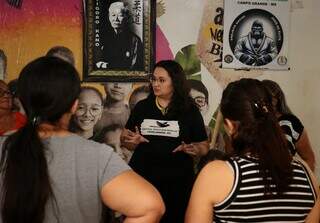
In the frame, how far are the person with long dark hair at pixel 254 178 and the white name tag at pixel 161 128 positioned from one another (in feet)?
4.50

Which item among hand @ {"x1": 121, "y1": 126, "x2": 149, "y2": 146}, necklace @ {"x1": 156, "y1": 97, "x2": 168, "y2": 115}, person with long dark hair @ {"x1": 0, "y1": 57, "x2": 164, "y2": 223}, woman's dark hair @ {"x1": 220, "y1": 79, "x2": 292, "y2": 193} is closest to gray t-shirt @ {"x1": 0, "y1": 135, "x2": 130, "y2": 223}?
person with long dark hair @ {"x1": 0, "y1": 57, "x2": 164, "y2": 223}

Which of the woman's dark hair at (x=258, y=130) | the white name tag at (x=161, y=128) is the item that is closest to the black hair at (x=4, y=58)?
the white name tag at (x=161, y=128)

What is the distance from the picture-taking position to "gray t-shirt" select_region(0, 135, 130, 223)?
3.61ft

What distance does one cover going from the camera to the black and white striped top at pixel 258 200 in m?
1.24

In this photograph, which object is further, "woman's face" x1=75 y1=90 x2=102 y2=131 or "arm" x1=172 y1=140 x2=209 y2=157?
"woman's face" x1=75 y1=90 x2=102 y2=131

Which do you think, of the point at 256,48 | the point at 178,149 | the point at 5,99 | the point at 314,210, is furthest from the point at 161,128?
the point at 314,210

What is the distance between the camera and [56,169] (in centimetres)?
110

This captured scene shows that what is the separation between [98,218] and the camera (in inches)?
46.4

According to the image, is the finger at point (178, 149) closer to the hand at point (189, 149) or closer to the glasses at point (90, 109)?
the hand at point (189, 149)

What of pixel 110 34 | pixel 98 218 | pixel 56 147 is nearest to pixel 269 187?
pixel 98 218

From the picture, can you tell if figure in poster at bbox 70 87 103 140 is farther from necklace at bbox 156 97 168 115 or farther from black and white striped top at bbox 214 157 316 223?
black and white striped top at bbox 214 157 316 223

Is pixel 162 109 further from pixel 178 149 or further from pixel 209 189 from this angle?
pixel 209 189

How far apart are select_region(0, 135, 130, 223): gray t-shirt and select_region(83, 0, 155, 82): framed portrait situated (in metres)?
2.16

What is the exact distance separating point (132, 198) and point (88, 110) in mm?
2233
